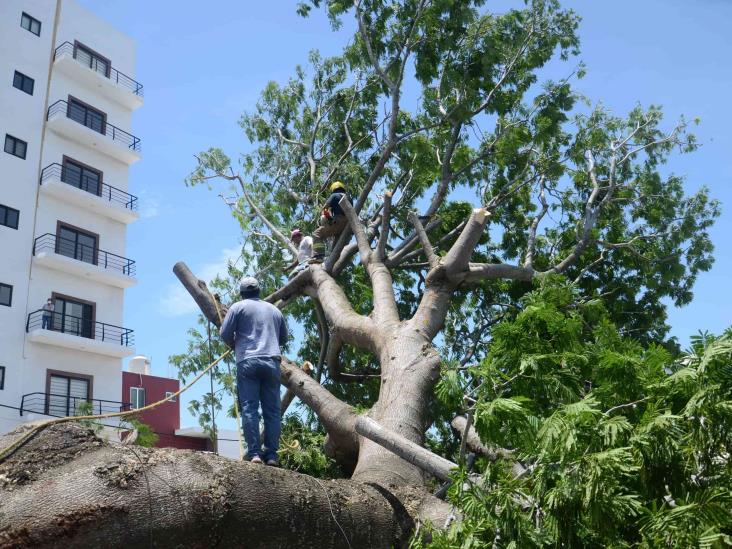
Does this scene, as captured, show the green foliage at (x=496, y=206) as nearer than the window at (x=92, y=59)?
Yes

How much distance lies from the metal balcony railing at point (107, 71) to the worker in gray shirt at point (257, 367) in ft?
72.2

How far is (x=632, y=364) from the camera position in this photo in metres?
3.76

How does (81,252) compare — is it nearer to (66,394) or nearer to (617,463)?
(66,394)

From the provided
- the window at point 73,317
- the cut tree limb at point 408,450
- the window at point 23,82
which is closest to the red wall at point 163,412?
the window at point 73,317

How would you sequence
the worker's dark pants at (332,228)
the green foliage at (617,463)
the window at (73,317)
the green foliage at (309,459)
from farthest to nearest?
the window at (73,317)
the worker's dark pants at (332,228)
the green foliage at (309,459)
the green foliage at (617,463)

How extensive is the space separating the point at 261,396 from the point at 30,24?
2293cm

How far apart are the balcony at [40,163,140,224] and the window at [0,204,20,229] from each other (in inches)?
44.4

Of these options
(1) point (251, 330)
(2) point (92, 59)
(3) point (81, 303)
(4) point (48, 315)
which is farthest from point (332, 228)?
(2) point (92, 59)

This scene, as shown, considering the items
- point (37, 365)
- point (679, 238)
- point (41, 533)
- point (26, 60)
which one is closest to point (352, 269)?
point (679, 238)

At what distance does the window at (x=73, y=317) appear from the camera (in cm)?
2258

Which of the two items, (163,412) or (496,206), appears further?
(163,412)

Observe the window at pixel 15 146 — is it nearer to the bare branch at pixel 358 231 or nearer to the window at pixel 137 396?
the window at pixel 137 396

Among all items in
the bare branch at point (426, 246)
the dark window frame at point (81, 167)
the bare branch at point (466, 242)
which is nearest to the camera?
the bare branch at point (466, 242)

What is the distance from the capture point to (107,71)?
86.9ft
